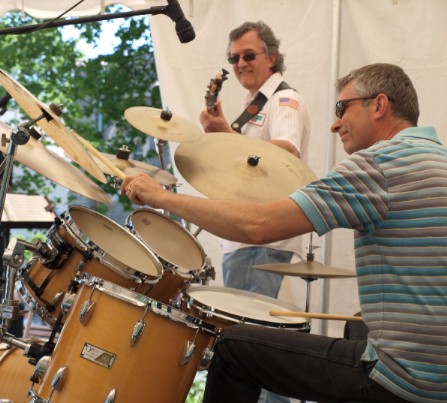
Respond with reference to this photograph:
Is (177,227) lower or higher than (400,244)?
higher

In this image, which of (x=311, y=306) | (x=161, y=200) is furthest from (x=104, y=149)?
(x=161, y=200)

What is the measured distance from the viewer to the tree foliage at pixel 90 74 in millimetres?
6434

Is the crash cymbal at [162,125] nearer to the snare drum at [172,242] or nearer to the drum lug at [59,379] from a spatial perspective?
the snare drum at [172,242]

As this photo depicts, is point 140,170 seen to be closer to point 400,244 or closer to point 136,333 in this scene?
point 136,333

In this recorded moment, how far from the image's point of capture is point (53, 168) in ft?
8.18

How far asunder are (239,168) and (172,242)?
37 centimetres

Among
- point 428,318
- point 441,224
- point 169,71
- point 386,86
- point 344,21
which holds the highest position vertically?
point 344,21

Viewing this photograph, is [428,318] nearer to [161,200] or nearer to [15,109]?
[161,200]

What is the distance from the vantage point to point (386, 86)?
2152 mm

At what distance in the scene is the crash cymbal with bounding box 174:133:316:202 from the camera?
111 inches

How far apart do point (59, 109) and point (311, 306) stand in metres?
1.96

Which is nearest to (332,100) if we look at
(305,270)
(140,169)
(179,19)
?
(305,270)

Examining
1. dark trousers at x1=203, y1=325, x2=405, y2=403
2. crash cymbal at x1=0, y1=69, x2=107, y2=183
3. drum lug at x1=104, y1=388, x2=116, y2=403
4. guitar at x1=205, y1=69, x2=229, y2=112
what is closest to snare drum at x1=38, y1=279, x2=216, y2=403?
drum lug at x1=104, y1=388, x2=116, y2=403

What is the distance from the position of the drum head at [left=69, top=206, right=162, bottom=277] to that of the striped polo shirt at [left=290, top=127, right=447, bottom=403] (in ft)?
2.73
